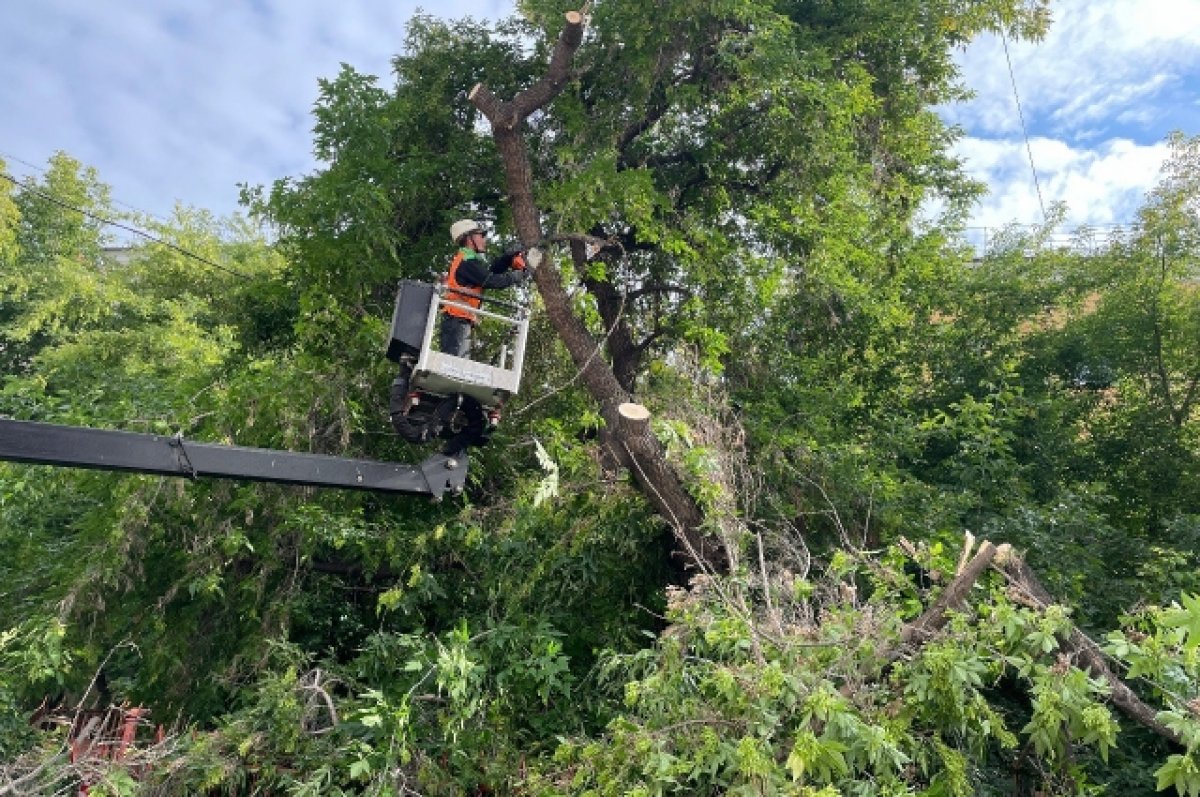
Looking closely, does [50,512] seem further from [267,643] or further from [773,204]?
[773,204]

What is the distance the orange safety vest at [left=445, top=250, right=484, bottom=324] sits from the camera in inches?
196

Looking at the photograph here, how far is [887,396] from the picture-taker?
33.7ft

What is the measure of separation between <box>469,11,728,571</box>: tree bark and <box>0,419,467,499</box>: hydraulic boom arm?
1259 millimetres

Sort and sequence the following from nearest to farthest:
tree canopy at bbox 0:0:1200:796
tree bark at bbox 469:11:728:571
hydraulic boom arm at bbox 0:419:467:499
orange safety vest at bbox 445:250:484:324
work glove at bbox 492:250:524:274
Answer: hydraulic boom arm at bbox 0:419:467:499 → tree canopy at bbox 0:0:1200:796 → orange safety vest at bbox 445:250:484:324 → work glove at bbox 492:250:524:274 → tree bark at bbox 469:11:728:571

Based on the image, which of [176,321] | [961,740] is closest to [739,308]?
[961,740]

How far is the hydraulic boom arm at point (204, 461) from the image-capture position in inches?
148

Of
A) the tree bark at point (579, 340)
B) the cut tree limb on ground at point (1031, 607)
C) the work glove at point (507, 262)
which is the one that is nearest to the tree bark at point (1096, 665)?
the cut tree limb on ground at point (1031, 607)

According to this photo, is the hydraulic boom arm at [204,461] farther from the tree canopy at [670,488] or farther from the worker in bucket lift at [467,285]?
the tree canopy at [670,488]

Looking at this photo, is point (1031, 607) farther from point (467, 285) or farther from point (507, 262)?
point (467, 285)

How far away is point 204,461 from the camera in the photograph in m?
4.20

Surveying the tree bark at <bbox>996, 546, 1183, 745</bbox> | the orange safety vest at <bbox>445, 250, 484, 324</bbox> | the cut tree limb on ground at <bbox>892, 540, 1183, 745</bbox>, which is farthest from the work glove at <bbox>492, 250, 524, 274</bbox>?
the tree bark at <bbox>996, 546, 1183, 745</bbox>

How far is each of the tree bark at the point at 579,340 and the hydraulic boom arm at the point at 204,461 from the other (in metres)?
1.26

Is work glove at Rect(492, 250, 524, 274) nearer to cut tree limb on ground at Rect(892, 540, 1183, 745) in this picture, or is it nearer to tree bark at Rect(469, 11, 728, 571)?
tree bark at Rect(469, 11, 728, 571)

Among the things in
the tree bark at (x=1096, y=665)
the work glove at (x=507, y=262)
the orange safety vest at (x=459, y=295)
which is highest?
the work glove at (x=507, y=262)
